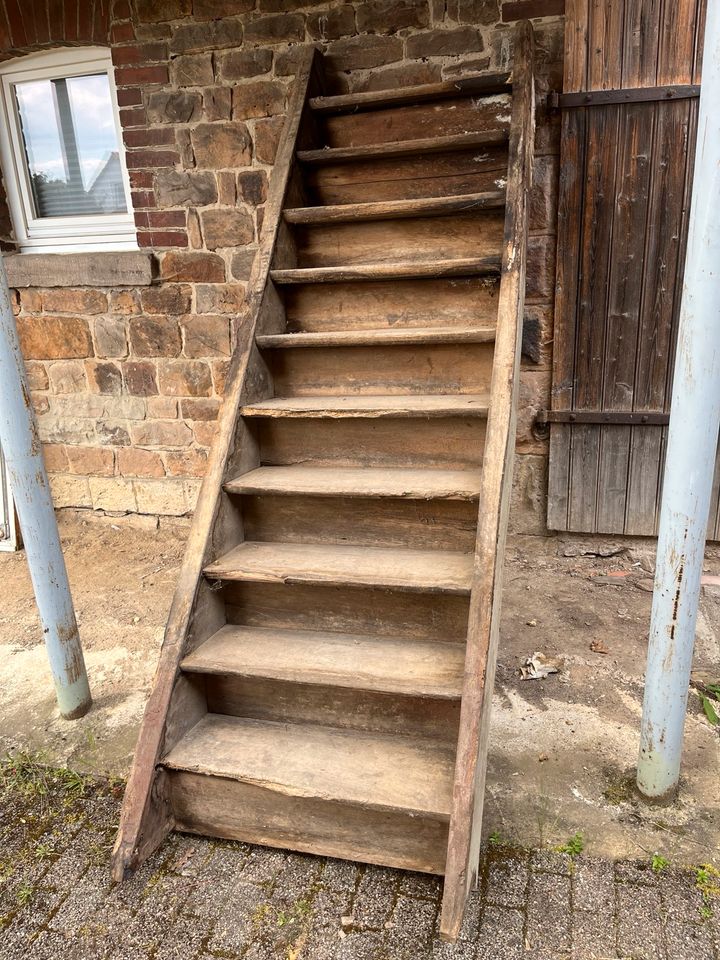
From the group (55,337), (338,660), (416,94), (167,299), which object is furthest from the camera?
(55,337)

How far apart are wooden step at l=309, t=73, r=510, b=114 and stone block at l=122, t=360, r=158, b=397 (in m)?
1.89

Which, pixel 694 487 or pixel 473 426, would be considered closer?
pixel 694 487

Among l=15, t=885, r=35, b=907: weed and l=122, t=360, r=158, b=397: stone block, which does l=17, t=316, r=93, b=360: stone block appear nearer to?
l=122, t=360, r=158, b=397: stone block

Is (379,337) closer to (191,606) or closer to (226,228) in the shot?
(191,606)

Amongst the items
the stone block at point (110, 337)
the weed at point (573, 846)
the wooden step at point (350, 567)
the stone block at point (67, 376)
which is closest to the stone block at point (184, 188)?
the stone block at point (110, 337)

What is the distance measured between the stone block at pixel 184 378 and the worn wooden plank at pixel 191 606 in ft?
5.06

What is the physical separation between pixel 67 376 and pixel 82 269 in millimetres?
720

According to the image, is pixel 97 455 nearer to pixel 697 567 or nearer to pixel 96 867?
pixel 96 867

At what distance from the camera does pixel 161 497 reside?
4523 millimetres

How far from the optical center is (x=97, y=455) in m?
4.57

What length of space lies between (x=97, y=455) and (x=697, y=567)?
12.5 ft

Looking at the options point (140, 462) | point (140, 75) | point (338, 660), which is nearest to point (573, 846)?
point (338, 660)

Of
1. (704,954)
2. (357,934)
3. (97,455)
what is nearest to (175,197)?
(97,455)

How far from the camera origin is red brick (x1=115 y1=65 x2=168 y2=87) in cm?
379
